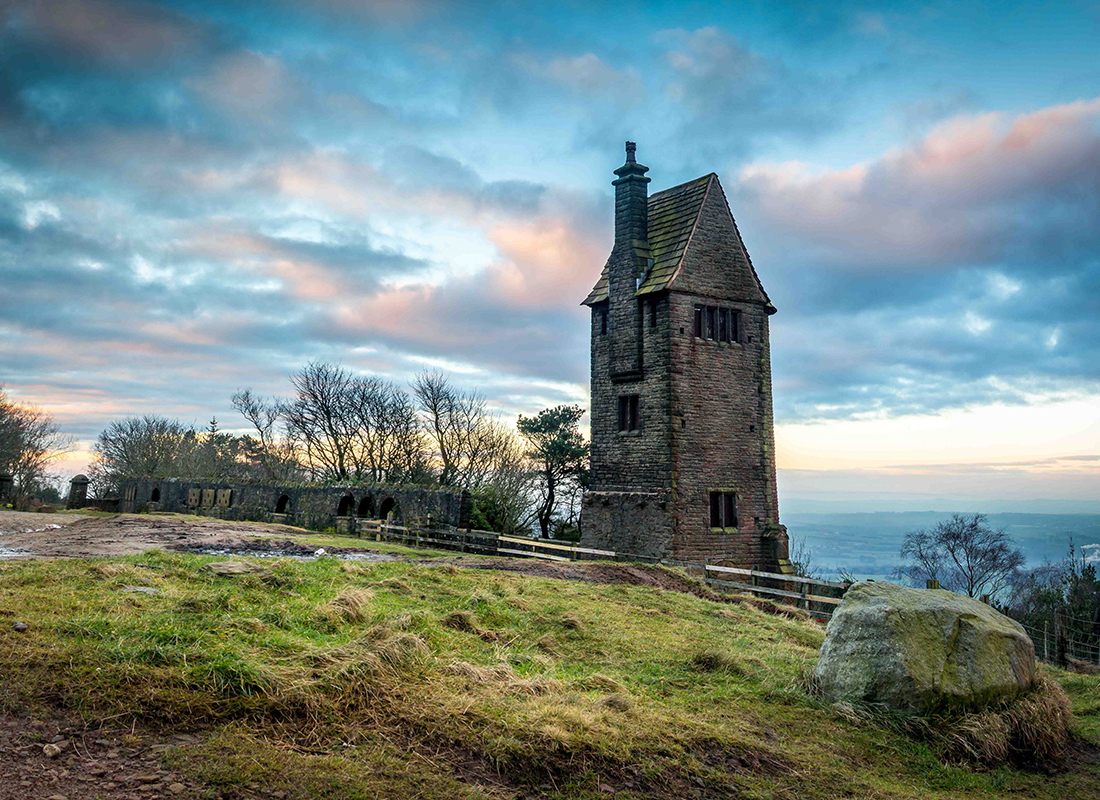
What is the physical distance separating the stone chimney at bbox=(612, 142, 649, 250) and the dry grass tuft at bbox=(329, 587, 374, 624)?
18.7 metres

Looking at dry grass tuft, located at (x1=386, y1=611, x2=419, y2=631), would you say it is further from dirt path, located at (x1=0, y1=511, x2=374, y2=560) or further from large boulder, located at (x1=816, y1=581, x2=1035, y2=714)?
dirt path, located at (x1=0, y1=511, x2=374, y2=560)

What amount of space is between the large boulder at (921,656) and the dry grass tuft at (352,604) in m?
5.36

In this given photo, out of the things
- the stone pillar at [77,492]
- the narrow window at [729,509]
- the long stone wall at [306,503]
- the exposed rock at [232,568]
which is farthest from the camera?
the stone pillar at [77,492]

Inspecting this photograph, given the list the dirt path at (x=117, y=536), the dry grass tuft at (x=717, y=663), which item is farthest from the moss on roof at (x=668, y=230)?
the dry grass tuft at (x=717, y=663)

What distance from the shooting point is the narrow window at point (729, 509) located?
77.1ft

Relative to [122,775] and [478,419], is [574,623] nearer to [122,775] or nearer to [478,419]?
[122,775]

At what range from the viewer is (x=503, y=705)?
6.18m

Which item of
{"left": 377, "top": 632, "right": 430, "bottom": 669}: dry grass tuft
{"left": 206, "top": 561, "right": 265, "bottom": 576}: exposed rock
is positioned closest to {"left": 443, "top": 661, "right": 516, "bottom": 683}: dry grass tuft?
{"left": 377, "top": 632, "right": 430, "bottom": 669}: dry grass tuft

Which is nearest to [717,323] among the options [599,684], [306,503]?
[306,503]

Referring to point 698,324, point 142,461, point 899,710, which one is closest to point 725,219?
point 698,324

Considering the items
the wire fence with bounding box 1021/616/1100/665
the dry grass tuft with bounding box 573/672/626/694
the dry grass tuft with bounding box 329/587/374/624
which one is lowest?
the wire fence with bounding box 1021/616/1100/665

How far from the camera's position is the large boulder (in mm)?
7703

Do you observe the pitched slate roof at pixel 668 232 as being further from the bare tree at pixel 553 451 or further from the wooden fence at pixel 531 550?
the bare tree at pixel 553 451

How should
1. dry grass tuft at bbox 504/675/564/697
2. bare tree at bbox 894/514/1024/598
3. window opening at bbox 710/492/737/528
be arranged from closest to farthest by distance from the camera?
dry grass tuft at bbox 504/675/564/697 → window opening at bbox 710/492/737/528 → bare tree at bbox 894/514/1024/598
